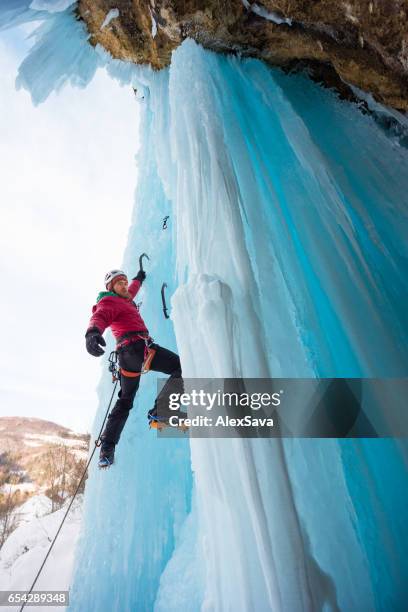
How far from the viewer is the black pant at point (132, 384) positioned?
2.56 m

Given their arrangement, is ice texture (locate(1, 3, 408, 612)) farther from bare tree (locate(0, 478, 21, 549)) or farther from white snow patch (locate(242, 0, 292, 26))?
bare tree (locate(0, 478, 21, 549))

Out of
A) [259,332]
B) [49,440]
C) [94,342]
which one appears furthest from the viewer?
[49,440]

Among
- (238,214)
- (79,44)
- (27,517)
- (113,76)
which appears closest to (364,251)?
(238,214)

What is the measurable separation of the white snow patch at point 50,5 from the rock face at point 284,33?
30 cm

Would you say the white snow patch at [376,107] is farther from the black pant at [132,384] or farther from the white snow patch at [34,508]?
the white snow patch at [34,508]

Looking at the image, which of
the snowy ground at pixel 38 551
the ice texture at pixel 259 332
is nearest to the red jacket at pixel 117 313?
the ice texture at pixel 259 332

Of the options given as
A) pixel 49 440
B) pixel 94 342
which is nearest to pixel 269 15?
pixel 94 342

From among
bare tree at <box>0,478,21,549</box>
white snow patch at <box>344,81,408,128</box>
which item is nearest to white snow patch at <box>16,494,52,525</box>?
bare tree at <box>0,478,21,549</box>

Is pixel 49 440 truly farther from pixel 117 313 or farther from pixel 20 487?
pixel 117 313

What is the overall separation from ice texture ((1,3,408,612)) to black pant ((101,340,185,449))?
0.76 metres

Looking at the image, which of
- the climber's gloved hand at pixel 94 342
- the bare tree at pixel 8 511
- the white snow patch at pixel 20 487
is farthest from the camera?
the white snow patch at pixel 20 487

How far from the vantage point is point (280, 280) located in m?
2.22

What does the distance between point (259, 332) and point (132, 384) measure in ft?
4.42

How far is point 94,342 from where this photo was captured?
6.99 ft
